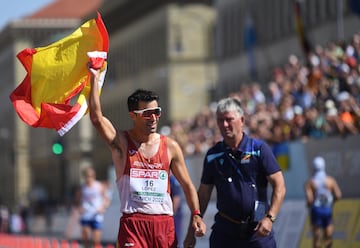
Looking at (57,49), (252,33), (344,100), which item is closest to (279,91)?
(344,100)

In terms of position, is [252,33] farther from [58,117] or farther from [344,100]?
[58,117]

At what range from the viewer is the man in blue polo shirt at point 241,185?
42.6 ft

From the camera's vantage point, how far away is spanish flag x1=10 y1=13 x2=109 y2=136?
13.2 m

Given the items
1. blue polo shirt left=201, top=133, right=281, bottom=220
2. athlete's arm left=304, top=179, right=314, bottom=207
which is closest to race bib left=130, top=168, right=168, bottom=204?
blue polo shirt left=201, top=133, right=281, bottom=220

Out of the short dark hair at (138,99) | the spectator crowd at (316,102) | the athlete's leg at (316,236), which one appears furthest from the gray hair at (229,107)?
the spectator crowd at (316,102)

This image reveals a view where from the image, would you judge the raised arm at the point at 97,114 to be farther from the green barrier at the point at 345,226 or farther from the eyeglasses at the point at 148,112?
the green barrier at the point at 345,226

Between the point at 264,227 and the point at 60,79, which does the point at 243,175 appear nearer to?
the point at 264,227

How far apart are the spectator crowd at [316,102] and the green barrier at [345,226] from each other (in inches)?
60.9

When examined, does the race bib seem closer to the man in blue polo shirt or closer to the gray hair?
the man in blue polo shirt

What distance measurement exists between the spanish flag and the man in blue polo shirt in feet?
4.05

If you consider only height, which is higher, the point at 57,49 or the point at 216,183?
A: the point at 57,49

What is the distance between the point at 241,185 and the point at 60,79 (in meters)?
1.95

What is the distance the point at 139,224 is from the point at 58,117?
130 cm

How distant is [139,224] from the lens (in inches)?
499
